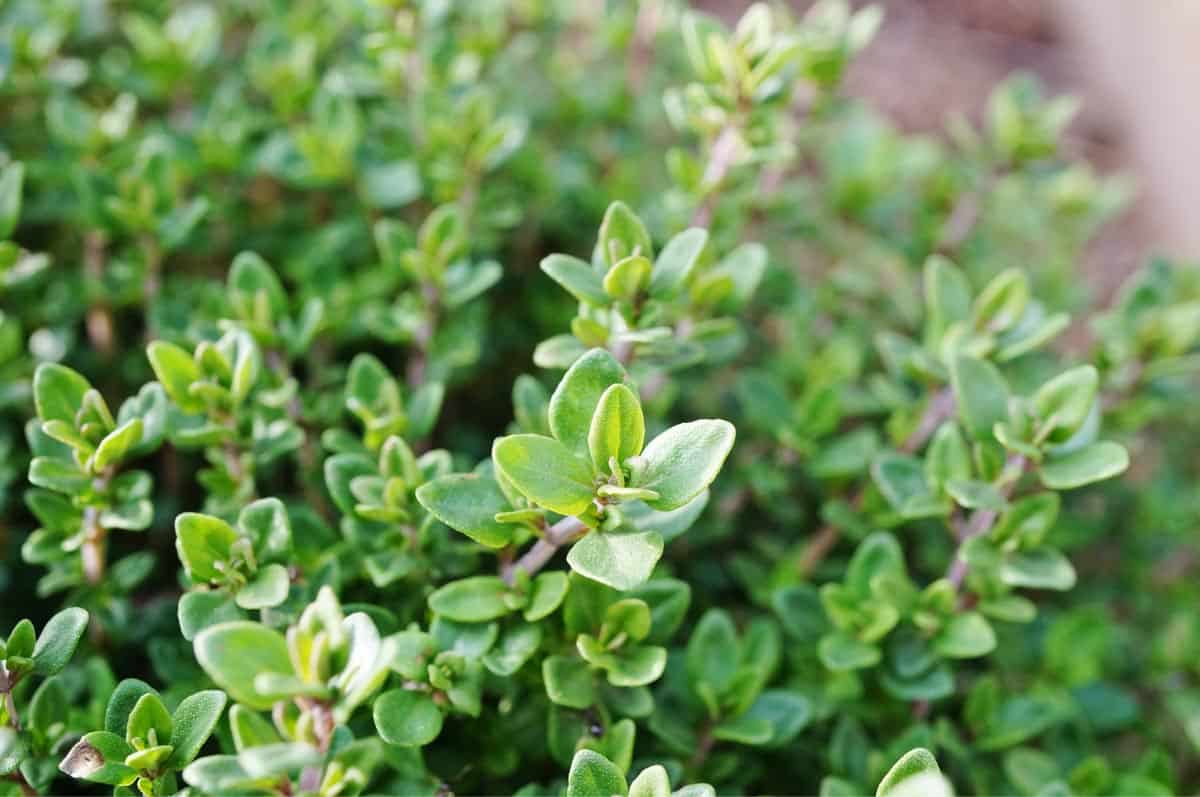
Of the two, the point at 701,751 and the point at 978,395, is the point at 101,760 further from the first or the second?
the point at 978,395

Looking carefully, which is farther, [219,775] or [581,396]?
[581,396]

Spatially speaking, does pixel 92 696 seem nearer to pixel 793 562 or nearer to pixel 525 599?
pixel 525 599

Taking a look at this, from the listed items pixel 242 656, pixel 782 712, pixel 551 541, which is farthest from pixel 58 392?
pixel 782 712

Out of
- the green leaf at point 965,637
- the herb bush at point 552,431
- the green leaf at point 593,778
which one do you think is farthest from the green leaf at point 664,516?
the green leaf at point 965,637

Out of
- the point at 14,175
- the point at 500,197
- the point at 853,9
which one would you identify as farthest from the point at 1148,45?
the point at 14,175

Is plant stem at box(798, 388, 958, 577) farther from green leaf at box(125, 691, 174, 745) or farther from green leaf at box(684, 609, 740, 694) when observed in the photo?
green leaf at box(125, 691, 174, 745)

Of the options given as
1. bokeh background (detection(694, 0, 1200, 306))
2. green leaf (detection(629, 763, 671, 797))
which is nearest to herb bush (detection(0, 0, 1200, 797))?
green leaf (detection(629, 763, 671, 797))

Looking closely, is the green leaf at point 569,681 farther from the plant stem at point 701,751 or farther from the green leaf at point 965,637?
the green leaf at point 965,637
